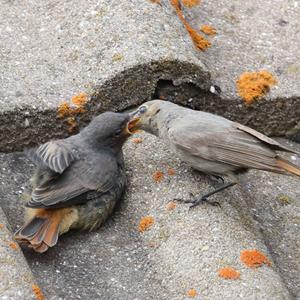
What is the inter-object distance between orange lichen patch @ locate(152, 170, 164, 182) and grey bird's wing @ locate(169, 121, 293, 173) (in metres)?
0.28

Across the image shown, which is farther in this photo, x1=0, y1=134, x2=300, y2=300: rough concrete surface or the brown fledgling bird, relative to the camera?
the brown fledgling bird

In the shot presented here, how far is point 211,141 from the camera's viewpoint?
15.7 ft

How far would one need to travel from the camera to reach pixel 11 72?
459 cm

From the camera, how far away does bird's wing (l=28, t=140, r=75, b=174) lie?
408 cm

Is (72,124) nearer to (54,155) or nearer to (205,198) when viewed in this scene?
(54,155)

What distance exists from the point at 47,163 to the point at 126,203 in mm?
545

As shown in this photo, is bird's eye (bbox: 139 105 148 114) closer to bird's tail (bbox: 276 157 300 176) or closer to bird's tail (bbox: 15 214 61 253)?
bird's tail (bbox: 276 157 300 176)

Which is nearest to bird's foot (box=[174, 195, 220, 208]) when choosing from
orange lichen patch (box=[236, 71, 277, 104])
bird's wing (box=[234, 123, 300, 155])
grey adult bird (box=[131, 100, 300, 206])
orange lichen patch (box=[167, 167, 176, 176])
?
grey adult bird (box=[131, 100, 300, 206])

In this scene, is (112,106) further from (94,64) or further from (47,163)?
(47,163)

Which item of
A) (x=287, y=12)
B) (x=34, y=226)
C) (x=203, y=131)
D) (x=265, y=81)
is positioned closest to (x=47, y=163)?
(x=34, y=226)

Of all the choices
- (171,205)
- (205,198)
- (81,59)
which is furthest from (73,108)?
(205,198)

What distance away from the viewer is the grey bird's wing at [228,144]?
4.59m

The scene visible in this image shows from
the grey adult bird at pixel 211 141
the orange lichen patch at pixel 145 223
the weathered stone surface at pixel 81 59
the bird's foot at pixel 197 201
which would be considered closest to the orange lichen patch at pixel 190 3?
the weathered stone surface at pixel 81 59

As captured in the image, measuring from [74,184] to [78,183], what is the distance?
3 centimetres
